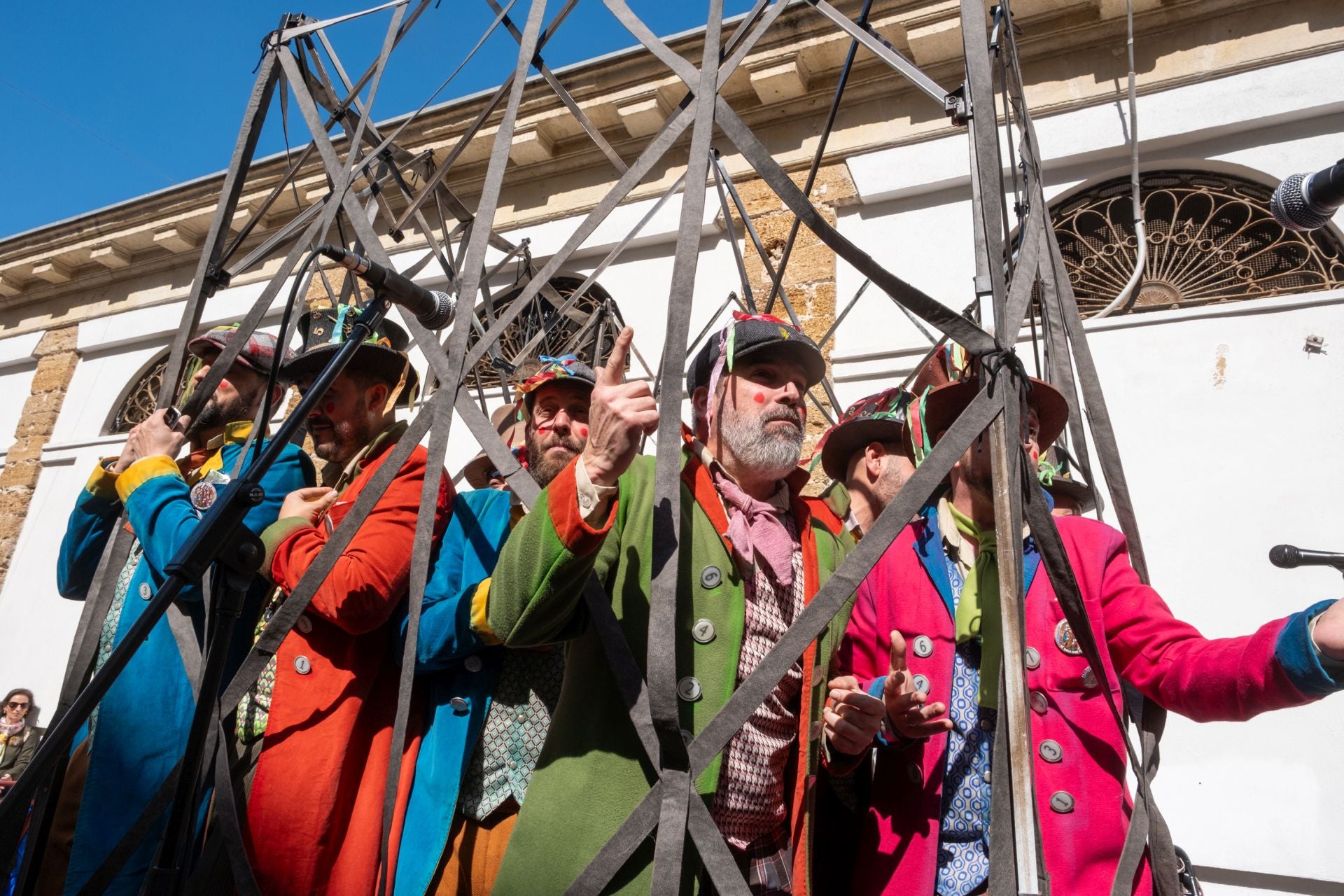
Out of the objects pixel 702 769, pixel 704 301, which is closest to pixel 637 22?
pixel 702 769

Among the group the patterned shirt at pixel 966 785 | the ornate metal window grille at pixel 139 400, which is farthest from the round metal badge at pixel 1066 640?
the ornate metal window grille at pixel 139 400

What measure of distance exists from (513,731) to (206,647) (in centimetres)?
71

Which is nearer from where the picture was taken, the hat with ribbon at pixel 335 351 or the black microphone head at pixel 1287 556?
the black microphone head at pixel 1287 556

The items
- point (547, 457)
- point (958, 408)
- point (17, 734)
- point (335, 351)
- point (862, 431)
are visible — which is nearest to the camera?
point (958, 408)

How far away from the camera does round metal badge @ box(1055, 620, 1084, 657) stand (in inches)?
72.5

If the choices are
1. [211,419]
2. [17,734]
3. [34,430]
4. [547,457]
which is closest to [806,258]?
[547,457]

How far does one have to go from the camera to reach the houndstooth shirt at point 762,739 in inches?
65.8

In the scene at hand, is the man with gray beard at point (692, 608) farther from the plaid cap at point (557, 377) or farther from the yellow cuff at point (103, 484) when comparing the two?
the yellow cuff at point (103, 484)

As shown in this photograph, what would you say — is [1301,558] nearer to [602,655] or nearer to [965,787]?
[965,787]

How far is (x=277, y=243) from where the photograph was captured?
3262 millimetres

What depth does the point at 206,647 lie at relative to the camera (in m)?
1.62

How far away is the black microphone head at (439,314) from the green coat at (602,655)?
595 millimetres

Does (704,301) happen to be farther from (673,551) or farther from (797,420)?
(673,551)

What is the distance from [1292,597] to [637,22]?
368 cm
